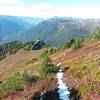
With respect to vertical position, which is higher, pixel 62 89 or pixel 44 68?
pixel 44 68

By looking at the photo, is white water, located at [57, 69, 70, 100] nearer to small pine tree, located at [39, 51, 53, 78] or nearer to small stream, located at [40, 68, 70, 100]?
small stream, located at [40, 68, 70, 100]

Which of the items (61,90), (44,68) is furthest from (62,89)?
(44,68)

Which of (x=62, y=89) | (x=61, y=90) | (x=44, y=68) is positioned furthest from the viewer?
(x=44, y=68)

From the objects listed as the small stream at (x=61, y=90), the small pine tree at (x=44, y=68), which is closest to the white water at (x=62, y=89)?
the small stream at (x=61, y=90)

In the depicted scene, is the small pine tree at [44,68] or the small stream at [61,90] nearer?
the small stream at [61,90]

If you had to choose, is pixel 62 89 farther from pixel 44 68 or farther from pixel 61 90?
pixel 44 68

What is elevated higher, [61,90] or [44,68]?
[44,68]

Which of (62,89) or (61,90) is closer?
(61,90)

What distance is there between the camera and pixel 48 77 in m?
60.7

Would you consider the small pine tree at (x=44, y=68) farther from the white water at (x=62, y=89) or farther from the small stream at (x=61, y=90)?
the white water at (x=62, y=89)

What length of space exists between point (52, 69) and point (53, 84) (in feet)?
36.8

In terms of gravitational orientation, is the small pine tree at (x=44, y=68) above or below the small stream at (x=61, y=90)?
above

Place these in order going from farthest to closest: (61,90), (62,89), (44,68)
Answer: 1. (44,68)
2. (62,89)
3. (61,90)

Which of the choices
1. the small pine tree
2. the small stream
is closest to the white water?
the small stream
